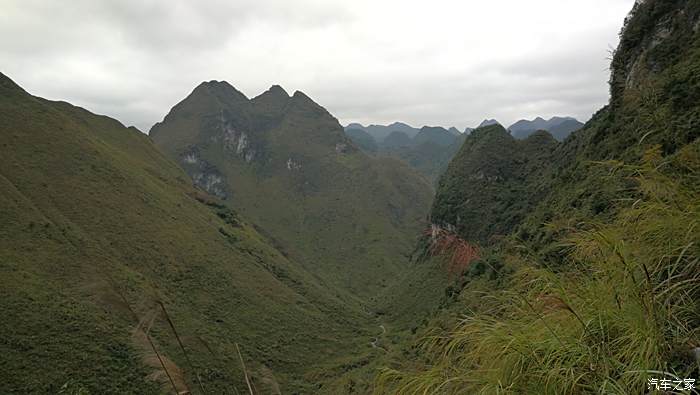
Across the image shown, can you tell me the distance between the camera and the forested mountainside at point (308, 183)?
116m

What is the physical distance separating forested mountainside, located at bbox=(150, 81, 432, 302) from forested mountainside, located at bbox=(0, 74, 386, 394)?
3970cm

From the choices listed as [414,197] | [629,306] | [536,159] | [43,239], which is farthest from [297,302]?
[414,197]

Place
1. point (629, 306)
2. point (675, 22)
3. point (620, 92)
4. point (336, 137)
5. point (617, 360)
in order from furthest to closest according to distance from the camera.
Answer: point (336, 137), point (620, 92), point (675, 22), point (629, 306), point (617, 360)

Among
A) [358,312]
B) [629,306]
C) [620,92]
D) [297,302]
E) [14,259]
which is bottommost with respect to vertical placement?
[358,312]

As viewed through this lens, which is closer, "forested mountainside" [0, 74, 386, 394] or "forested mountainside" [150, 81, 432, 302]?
"forested mountainside" [0, 74, 386, 394]

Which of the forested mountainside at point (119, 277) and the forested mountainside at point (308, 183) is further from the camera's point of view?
the forested mountainside at point (308, 183)

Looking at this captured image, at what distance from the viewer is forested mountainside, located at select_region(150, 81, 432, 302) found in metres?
116

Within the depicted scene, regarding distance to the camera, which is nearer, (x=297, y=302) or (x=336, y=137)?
(x=297, y=302)

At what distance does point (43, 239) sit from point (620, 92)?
172 ft

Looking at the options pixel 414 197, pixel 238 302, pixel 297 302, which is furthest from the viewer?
pixel 414 197

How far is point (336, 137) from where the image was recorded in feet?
589

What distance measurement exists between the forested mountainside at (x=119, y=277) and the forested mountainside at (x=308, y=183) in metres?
39.7

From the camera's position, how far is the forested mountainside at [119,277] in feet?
90.6

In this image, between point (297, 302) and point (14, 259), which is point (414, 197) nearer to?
point (297, 302)
